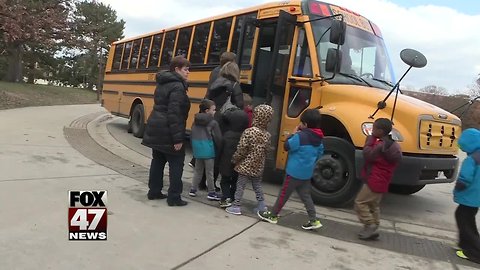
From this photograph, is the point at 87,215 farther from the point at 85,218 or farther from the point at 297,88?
the point at 297,88

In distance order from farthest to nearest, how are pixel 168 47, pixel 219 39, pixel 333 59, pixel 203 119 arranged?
pixel 168 47 < pixel 219 39 < pixel 333 59 < pixel 203 119

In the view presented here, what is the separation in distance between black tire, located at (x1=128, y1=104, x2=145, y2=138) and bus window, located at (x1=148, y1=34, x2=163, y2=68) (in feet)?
3.78

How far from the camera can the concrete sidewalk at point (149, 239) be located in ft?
11.8

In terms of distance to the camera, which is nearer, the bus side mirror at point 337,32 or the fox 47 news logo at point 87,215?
the fox 47 news logo at point 87,215

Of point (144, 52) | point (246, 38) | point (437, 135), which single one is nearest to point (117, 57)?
point (144, 52)

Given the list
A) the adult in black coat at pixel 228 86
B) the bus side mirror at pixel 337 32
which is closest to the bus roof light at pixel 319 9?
the bus side mirror at pixel 337 32

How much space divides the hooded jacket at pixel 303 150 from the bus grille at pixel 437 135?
161 cm

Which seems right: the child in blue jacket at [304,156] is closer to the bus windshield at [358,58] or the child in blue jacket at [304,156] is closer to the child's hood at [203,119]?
the child's hood at [203,119]

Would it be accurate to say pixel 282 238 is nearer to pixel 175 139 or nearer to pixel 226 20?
pixel 175 139

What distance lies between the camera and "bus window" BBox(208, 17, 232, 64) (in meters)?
8.41

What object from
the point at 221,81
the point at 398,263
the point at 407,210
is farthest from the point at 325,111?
the point at 398,263

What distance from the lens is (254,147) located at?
5164 mm

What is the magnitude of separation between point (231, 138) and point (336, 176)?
155 centimetres

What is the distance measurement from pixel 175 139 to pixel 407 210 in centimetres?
367
